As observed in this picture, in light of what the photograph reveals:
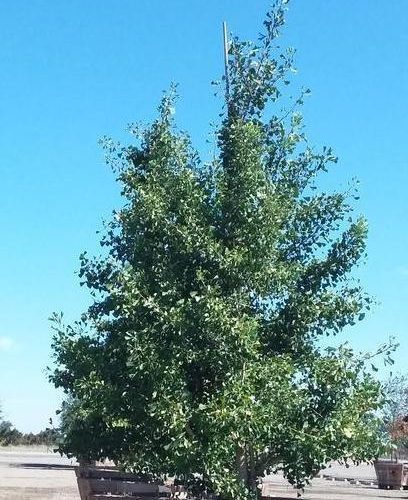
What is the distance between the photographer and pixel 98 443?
960 centimetres

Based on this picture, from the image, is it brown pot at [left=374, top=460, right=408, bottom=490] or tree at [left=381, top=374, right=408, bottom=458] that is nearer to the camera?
tree at [left=381, top=374, right=408, bottom=458]

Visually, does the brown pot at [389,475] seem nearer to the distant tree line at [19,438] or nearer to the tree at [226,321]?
the tree at [226,321]

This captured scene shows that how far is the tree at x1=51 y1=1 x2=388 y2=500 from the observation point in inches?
330

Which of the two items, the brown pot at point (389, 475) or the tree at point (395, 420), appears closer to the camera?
the tree at point (395, 420)

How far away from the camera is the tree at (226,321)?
839 cm

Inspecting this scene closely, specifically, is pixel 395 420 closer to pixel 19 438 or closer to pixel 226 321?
pixel 226 321

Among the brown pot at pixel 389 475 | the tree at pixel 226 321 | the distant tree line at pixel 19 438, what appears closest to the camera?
the tree at pixel 226 321

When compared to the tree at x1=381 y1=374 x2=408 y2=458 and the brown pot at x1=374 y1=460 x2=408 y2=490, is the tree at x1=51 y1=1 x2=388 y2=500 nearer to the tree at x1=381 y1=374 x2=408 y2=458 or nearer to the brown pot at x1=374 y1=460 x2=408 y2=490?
the tree at x1=381 y1=374 x2=408 y2=458

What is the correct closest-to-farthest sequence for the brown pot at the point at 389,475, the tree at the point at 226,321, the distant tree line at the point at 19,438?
1. the tree at the point at 226,321
2. the brown pot at the point at 389,475
3. the distant tree line at the point at 19,438

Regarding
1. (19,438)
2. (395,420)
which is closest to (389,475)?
(395,420)

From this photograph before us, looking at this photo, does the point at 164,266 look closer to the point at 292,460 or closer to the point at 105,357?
the point at 105,357

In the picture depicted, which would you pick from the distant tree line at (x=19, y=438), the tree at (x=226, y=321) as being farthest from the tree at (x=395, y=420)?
the distant tree line at (x=19, y=438)

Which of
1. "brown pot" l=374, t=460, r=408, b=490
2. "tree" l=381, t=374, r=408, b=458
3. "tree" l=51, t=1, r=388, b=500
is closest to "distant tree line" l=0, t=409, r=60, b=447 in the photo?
"tree" l=381, t=374, r=408, b=458

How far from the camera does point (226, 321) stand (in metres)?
8.33
